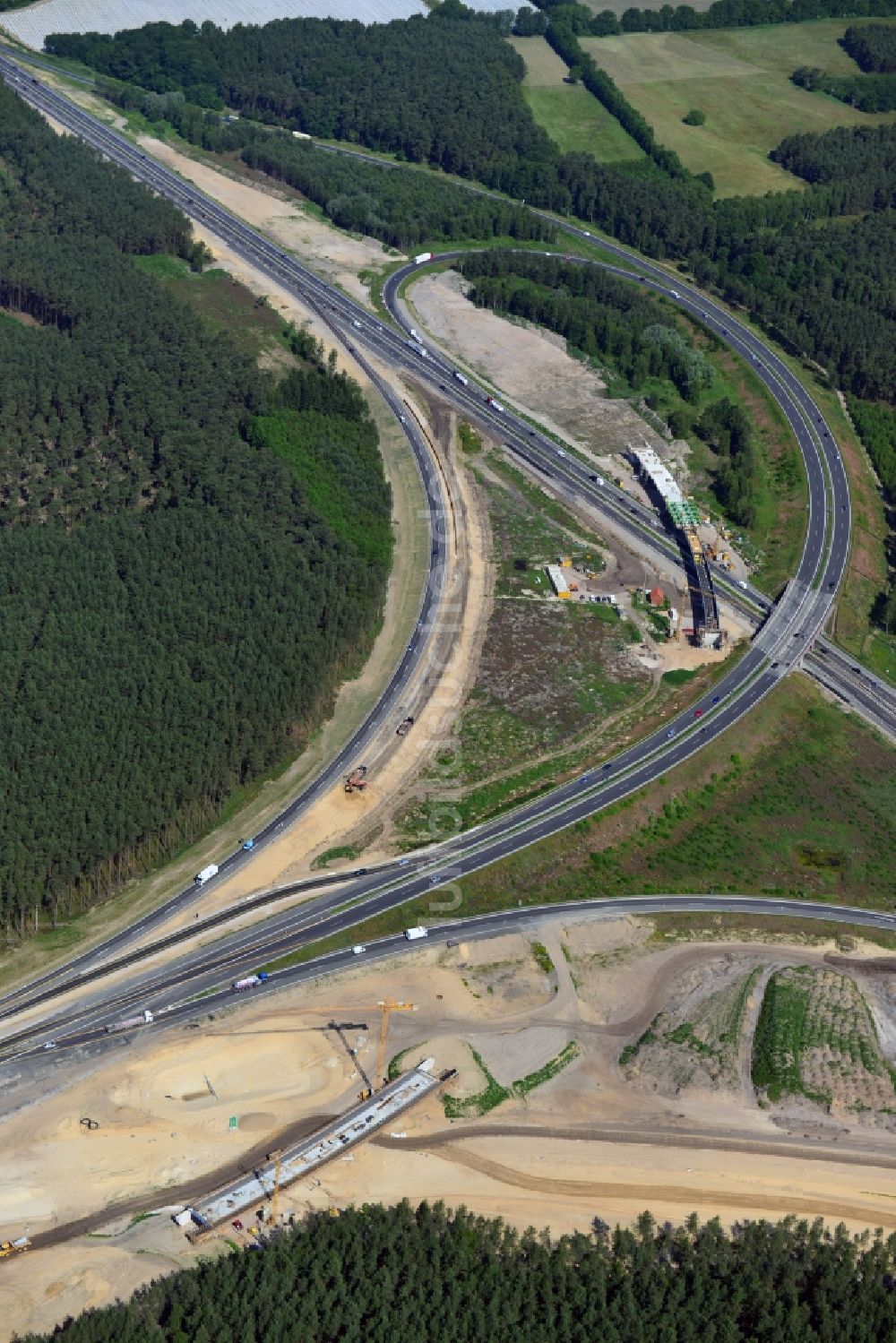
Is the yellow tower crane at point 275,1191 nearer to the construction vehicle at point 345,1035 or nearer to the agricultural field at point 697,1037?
the construction vehicle at point 345,1035

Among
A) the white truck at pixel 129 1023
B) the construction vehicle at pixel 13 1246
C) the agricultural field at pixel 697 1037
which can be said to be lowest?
the construction vehicle at pixel 13 1246

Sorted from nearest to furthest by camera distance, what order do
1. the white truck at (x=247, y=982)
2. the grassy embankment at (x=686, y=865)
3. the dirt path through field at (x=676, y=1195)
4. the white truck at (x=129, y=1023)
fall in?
the dirt path through field at (x=676, y=1195)
the white truck at (x=129, y=1023)
the white truck at (x=247, y=982)
the grassy embankment at (x=686, y=865)

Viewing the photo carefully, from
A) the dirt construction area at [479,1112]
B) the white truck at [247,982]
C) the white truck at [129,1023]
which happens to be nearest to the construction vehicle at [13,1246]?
the dirt construction area at [479,1112]

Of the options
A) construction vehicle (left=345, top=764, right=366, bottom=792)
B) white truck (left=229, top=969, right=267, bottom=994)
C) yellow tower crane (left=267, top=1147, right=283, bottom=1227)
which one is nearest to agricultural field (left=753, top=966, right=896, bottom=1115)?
yellow tower crane (left=267, top=1147, right=283, bottom=1227)

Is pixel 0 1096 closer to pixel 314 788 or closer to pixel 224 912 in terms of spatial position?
pixel 224 912

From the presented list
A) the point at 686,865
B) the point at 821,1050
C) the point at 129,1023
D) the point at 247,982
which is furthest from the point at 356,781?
the point at 821,1050

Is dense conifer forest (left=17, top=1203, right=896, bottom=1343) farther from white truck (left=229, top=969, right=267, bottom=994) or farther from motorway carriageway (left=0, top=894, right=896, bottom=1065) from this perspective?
white truck (left=229, top=969, right=267, bottom=994)

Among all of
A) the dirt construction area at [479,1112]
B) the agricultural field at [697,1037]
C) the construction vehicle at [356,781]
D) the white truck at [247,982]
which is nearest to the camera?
the dirt construction area at [479,1112]
